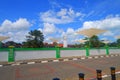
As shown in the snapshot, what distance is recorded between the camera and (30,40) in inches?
1729

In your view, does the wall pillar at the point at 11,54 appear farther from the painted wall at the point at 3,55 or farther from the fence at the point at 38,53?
the painted wall at the point at 3,55

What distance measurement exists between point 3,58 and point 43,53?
594 cm

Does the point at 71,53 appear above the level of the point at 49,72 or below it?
above

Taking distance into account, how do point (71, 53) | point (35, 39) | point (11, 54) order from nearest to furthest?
1. point (11, 54)
2. point (71, 53)
3. point (35, 39)

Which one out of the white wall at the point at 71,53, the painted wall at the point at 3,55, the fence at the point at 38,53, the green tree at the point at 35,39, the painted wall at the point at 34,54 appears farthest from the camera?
the green tree at the point at 35,39

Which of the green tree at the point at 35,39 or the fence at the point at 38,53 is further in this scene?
the green tree at the point at 35,39

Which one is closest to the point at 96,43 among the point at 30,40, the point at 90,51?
the point at 90,51

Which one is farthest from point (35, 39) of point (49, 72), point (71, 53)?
point (49, 72)

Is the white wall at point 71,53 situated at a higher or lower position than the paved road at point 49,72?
higher

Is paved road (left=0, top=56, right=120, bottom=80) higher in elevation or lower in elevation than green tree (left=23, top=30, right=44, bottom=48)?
lower

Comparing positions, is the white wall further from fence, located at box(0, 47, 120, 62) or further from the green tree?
the green tree

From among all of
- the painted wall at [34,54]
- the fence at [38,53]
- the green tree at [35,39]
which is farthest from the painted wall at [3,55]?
the green tree at [35,39]

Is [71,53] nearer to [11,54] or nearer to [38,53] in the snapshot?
[38,53]

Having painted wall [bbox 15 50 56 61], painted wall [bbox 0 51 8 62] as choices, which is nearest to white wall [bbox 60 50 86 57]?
painted wall [bbox 15 50 56 61]
